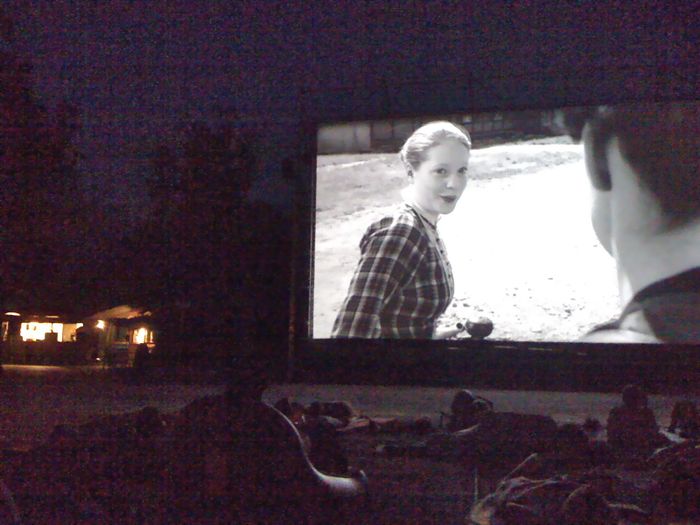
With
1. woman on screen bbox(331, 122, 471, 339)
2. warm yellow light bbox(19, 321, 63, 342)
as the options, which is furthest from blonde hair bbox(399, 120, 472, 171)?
warm yellow light bbox(19, 321, 63, 342)

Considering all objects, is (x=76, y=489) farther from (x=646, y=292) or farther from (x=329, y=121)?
(x=329, y=121)

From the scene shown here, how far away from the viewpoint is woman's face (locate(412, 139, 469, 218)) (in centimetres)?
1144

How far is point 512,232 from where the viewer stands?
36.8ft

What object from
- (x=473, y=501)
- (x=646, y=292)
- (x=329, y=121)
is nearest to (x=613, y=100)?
(x=646, y=292)

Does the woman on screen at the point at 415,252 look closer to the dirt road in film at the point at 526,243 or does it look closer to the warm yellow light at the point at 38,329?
the dirt road in film at the point at 526,243

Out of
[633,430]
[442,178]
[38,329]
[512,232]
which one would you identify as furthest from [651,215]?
[38,329]

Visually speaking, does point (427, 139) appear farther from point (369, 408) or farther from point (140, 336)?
point (140, 336)

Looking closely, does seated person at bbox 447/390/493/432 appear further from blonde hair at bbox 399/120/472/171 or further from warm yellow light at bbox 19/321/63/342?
warm yellow light at bbox 19/321/63/342

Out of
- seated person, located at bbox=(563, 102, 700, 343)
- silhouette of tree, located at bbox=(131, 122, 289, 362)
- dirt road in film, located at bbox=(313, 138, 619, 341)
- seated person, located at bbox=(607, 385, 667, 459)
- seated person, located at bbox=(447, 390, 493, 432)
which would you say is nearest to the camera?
seated person, located at bbox=(607, 385, 667, 459)

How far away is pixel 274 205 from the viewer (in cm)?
2214

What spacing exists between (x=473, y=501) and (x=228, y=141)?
56.1ft

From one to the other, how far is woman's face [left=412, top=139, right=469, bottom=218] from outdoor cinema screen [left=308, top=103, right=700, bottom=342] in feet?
0.07

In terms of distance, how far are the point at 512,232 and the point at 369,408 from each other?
345 centimetres

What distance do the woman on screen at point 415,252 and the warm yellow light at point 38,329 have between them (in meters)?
19.5
